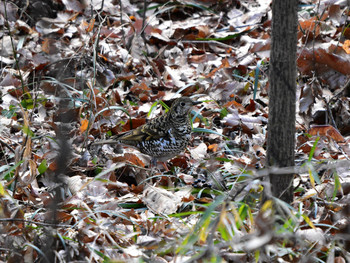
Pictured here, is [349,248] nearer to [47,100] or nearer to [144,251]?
[144,251]

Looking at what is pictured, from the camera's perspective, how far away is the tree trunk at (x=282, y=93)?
3.12 m

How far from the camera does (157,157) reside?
199 inches

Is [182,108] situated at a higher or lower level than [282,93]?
lower

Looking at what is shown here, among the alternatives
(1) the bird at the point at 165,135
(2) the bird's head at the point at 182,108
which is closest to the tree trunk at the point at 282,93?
(1) the bird at the point at 165,135

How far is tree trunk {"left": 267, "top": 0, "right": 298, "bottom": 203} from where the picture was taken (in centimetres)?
312

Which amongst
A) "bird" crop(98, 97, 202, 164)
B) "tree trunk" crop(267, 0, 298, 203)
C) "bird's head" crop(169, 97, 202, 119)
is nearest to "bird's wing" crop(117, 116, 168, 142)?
"bird" crop(98, 97, 202, 164)

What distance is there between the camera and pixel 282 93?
10.5ft

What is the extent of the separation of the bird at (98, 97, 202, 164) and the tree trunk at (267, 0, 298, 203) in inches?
64.9

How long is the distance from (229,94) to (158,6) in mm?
2264

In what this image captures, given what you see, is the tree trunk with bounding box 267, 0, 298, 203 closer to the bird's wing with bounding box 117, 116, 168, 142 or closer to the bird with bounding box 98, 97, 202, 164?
the bird with bounding box 98, 97, 202, 164

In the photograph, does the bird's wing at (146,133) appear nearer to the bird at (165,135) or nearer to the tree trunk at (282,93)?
the bird at (165,135)

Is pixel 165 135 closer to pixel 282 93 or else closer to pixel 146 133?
pixel 146 133

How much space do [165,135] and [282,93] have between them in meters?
1.97

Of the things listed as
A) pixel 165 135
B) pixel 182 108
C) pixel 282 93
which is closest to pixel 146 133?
pixel 165 135
